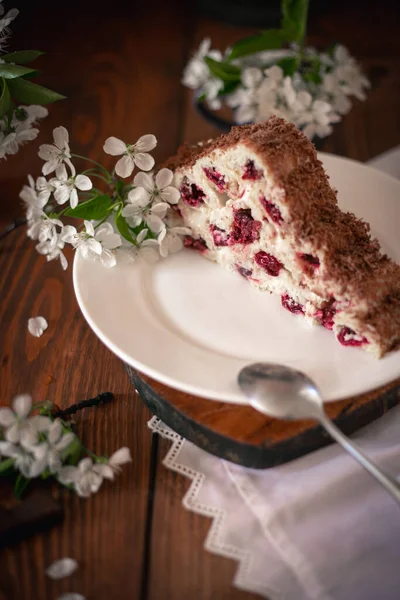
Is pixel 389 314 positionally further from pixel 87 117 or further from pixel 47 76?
pixel 47 76

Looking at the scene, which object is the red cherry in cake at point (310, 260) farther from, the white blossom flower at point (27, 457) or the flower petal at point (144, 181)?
the white blossom flower at point (27, 457)

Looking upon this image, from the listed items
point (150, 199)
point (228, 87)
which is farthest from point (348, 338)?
point (228, 87)

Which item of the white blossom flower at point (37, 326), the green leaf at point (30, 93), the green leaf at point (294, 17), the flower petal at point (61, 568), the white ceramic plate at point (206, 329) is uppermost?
the green leaf at point (294, 17)

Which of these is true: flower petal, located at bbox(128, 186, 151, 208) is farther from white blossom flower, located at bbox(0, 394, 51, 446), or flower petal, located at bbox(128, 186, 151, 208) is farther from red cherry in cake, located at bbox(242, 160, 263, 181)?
white blossom flower, located at bbox(0, 394, 51, 446)

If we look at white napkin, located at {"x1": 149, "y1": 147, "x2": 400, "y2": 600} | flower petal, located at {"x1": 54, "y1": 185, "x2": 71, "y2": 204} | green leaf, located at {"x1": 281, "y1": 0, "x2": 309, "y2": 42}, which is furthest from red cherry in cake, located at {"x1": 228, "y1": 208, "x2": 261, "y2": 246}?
green leaf, located at {"x1": 281, "y1": 0, "x2": 309, "y2": 42}

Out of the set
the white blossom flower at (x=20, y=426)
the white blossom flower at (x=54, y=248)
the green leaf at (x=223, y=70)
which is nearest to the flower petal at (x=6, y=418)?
the white blossom flower at (x=20, y=426)

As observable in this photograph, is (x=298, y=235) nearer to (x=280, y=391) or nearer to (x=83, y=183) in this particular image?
(x=280, y=391)
